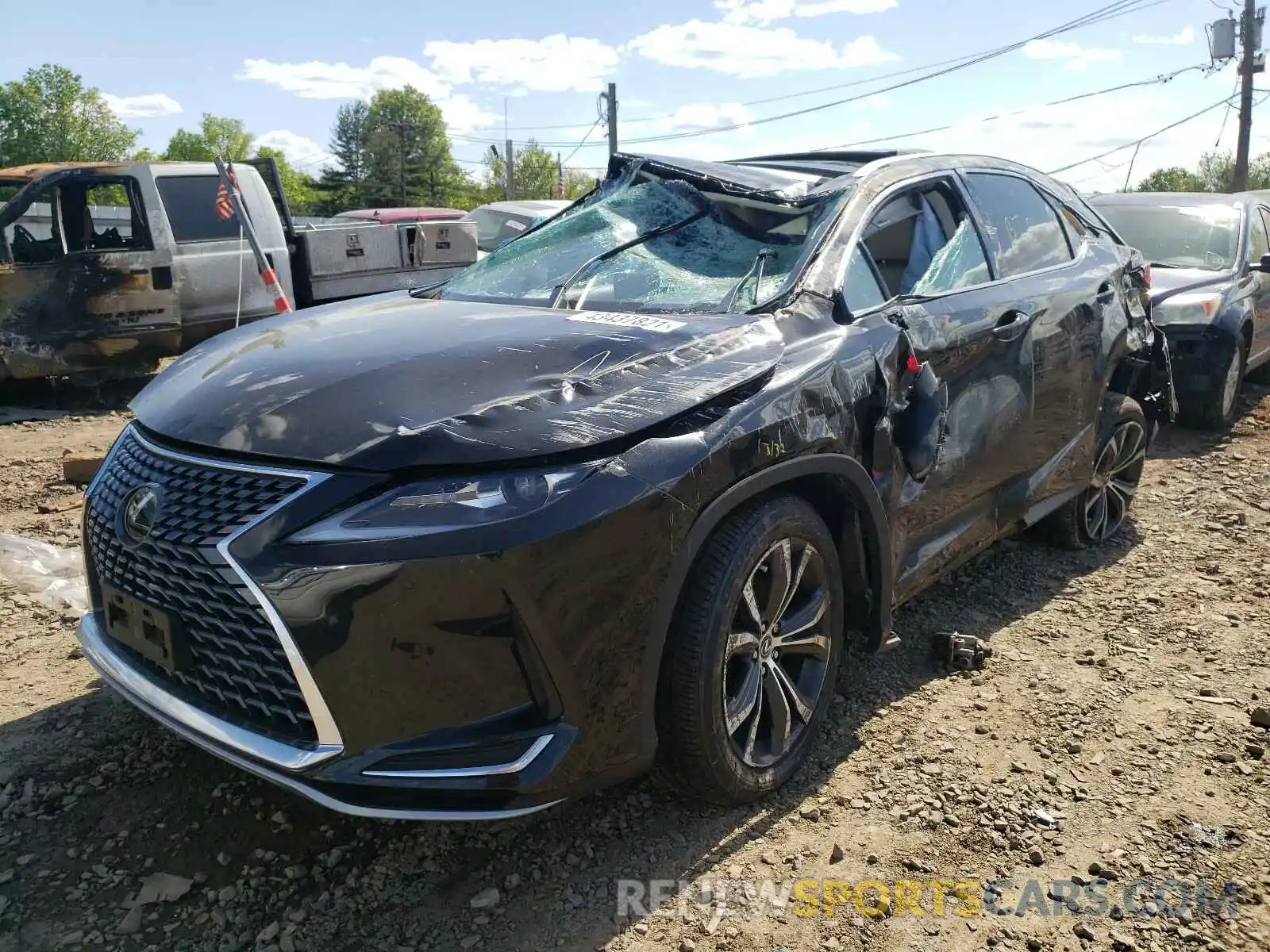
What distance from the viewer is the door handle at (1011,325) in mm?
3520

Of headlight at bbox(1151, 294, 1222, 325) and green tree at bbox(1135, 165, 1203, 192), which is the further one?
green tree at bbox(1135, 165, 1203, 192)

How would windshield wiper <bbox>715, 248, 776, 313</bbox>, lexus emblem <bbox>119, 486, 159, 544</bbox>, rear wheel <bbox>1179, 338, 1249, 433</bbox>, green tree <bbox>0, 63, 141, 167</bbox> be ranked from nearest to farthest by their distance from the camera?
lexus emblem <bbox>119, 486, 159, 544</bbox> → windshield wiper <bbox>715, 248, 776, 313</bbox> → rear wheel <bbox>1179, 338, 1249, 433</bbox> → green tree <bbox>0, 63, 141, 167</bbox>

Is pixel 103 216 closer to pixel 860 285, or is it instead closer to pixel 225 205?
pixel 225 205

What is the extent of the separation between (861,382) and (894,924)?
4.67 ft

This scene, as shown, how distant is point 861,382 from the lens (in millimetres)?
2873

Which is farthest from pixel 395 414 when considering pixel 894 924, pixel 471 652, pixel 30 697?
pixel 30 697

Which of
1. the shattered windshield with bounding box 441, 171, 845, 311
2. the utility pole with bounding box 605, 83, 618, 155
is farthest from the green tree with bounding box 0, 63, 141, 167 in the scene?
the shattered windshield with bounding box 441, 171, 845, 311

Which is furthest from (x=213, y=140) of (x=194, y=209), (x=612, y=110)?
(x=194, y=209)

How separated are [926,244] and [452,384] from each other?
6.42ft

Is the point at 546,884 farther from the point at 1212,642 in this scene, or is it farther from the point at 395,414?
the point at 1212,642

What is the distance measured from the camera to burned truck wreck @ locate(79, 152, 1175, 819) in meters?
2.09

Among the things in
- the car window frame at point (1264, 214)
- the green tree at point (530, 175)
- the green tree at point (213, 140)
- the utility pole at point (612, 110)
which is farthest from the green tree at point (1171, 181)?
the green tree at point (213, 140)

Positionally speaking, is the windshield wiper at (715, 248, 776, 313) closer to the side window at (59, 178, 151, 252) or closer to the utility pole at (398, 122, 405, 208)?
the side window at (59, 178, 151, 252)

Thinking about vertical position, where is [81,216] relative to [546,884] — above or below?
above
